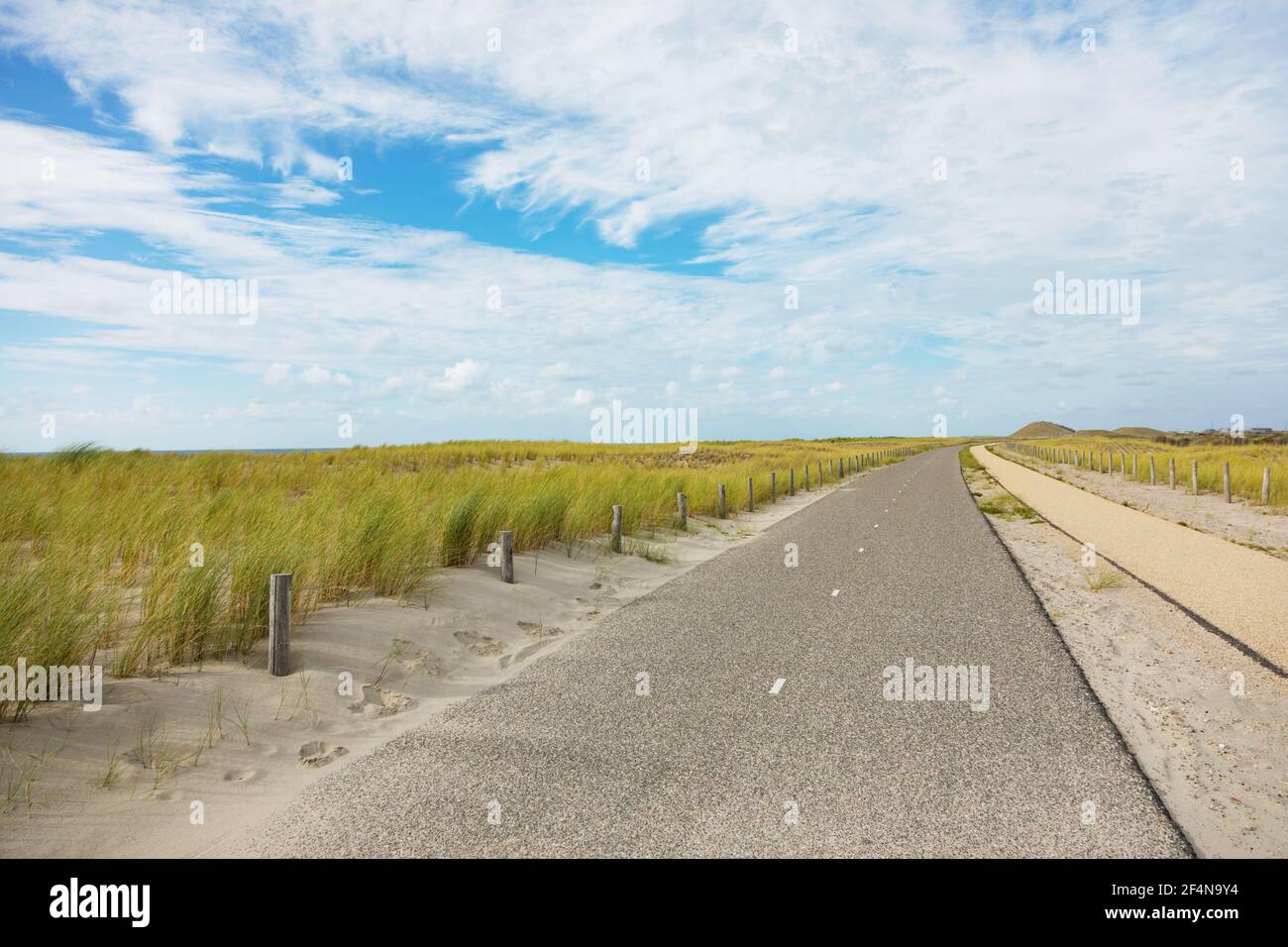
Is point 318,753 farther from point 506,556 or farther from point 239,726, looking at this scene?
point 506,556

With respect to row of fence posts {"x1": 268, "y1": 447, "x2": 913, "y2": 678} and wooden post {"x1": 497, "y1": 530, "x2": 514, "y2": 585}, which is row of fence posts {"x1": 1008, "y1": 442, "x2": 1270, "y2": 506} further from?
wooden post {"x1": 497, "y1": 530, "x2": 514, "y2": 585}

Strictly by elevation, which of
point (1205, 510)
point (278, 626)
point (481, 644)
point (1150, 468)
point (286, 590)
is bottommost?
point (481, 644)

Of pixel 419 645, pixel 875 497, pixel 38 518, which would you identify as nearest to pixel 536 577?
pixel 419 645

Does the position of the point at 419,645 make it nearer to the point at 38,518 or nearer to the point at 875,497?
the point at 38,518

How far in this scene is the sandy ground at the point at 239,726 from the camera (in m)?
4.39

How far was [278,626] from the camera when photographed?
6.62m

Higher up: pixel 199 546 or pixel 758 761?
pixel 199 546

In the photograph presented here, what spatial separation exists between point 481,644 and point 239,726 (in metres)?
3.00

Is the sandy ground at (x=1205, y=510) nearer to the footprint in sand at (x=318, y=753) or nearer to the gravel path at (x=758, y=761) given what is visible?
the gravel path at (x=758, y=761)

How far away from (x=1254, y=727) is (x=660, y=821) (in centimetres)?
499

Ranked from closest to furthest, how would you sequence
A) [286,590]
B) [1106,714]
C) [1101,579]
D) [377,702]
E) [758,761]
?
[758,761] → [1106,714] → [377,702] → [286,590] → [1101,579]

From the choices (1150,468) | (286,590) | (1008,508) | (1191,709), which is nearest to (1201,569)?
(1191,709)

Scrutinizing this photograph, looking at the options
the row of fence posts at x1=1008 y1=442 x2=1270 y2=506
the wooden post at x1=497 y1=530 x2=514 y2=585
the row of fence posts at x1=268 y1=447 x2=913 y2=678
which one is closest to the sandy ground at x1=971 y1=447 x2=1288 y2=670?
the row of fence posts at x1=1008 y1=442 x2=1270 y2=506

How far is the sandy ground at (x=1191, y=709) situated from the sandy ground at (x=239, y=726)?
5.41 m
